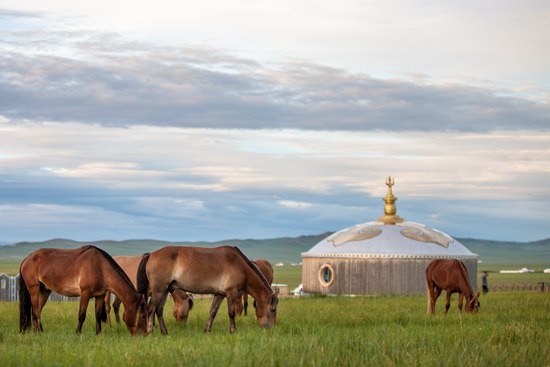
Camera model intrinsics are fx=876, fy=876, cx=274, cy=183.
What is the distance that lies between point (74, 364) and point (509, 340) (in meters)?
6.92

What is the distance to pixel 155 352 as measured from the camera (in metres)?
12.7

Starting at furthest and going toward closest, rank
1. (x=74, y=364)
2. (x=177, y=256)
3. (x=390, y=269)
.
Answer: (x=390, y=269)
(x=177, y=256)
(x=74, y=364)

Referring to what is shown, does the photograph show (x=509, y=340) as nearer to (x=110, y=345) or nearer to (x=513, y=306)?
(x=110, y=345)

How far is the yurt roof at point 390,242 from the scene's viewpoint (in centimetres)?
4750

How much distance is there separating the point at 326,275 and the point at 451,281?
2412 cm

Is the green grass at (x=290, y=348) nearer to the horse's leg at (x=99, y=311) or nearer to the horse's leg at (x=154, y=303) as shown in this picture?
the horse's leg at (x=99, y=311)

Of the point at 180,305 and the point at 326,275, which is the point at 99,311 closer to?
the point at 180,305

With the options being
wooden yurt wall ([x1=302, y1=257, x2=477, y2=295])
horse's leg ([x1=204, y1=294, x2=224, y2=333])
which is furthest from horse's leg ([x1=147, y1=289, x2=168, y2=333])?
wooden yurt wall ([x1=302, y1=257, x2=477, y2=295])

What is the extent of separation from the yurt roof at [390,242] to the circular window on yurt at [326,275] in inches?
28.5

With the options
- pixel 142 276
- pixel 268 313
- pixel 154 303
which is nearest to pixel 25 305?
pixel 142 276

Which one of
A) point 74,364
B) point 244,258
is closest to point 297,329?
point 244,258

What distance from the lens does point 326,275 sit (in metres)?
49.1

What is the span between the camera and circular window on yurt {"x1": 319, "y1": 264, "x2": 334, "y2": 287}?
4862cm

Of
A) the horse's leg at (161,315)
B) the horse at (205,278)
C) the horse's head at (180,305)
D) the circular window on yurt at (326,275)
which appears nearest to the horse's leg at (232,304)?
the horse at (205,278)
